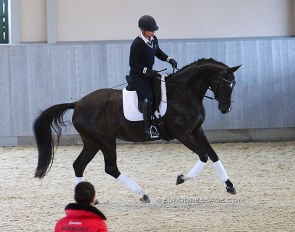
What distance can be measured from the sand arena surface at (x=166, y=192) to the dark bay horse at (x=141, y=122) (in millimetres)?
313

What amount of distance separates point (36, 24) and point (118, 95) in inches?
192

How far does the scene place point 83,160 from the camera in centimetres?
632

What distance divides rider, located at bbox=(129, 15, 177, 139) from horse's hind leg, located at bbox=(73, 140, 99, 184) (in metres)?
0.55

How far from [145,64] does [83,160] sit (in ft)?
3.60

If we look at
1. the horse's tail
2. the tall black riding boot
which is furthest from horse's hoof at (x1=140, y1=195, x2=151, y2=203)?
the horse's tail

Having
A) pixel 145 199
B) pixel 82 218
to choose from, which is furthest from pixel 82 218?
pixel 145 199

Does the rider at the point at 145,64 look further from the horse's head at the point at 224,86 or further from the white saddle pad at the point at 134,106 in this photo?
the horse's head at the point at 224,86

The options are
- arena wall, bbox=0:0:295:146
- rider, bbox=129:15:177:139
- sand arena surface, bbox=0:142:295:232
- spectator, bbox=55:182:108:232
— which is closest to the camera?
spectator, bbox=55:182:108:232

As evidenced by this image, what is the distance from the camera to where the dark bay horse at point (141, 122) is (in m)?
6.13

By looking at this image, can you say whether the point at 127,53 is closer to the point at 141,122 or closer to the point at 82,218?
the point at 141,122

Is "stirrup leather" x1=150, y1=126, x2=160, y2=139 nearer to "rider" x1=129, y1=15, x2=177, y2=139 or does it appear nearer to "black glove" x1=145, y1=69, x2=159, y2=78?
"rider" x1=129, y1=15, x2=177, y2=139

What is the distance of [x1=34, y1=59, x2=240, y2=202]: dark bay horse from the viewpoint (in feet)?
20.1

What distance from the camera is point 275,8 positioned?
11062 millimetres

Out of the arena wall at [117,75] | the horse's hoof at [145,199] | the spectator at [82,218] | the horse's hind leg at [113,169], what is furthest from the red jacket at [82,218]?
the arena wall at [117,75]
